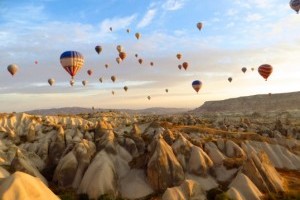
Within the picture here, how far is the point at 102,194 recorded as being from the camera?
1590 inches

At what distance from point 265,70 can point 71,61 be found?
182 ft

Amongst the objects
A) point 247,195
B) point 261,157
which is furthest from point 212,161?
point 247,195

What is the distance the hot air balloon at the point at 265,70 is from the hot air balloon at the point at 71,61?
2042 inches

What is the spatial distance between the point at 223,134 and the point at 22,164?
46253 millimetres

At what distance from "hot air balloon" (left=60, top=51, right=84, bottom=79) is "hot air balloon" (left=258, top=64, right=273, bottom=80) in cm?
5187

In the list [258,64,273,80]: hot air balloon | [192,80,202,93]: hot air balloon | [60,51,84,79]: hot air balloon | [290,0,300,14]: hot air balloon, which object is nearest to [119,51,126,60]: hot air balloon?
[192,80,202,93]: hot air balloon

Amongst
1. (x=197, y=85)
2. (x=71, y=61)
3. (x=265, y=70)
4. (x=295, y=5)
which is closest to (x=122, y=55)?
(x=197, y=85)

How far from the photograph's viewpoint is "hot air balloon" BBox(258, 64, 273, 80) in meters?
100

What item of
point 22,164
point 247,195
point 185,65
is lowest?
point 247,195

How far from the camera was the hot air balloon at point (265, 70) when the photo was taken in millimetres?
100125

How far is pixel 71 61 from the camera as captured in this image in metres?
72.2

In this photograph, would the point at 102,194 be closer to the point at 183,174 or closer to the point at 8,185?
the point at 183,174

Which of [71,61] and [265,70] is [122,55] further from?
[265,70]

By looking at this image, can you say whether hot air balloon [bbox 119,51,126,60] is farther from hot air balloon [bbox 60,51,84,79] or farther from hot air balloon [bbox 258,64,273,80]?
hot air balloon [bbox 258,64,273,80]
